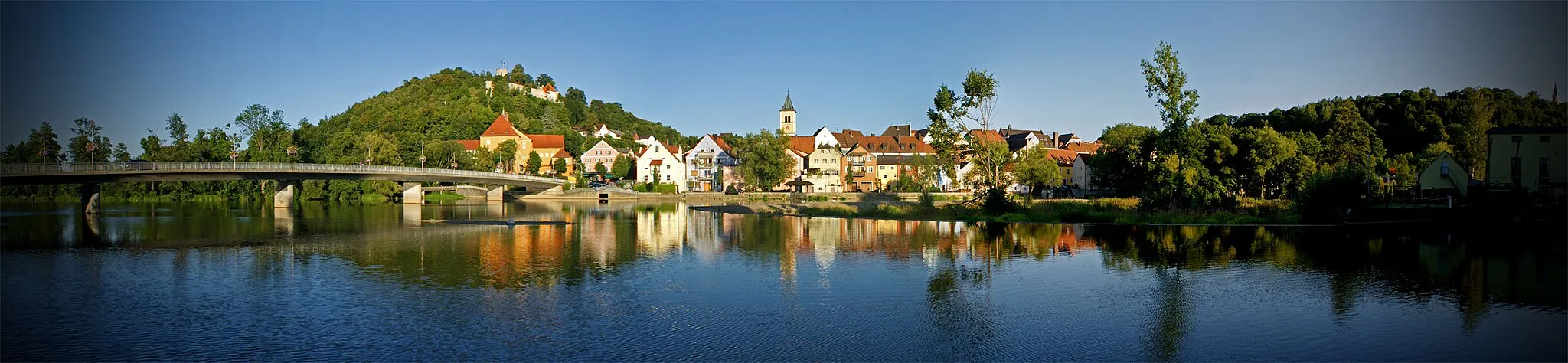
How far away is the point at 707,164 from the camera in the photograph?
318ft

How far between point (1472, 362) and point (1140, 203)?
29337 mm

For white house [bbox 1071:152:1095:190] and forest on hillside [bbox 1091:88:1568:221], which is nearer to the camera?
forest on hillside [bbox 1091:88:1568:221]

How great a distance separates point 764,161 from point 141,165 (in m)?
48.0

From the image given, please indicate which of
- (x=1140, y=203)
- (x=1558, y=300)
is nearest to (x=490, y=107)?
(x=1140, y=203)

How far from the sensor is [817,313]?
53.3ft

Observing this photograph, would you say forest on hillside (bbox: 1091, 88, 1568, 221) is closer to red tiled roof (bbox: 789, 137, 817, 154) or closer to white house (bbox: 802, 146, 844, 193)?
white house (bbox: 802, 146, 844, 193)

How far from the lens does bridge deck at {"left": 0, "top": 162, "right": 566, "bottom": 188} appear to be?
42.2 metres

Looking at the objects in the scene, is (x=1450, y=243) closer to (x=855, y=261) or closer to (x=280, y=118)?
(x=855, y=261)

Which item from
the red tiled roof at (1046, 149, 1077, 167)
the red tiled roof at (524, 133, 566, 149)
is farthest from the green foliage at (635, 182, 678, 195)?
the red tiled roof at (1046, 149, 1077, 167)

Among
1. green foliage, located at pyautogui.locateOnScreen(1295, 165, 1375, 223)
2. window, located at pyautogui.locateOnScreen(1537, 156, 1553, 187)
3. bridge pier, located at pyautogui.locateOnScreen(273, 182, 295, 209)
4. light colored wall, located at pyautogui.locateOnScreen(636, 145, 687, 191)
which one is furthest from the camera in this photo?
light colored wall, located at pyautogui.locateOnScreen(636, 145, 687, 191)

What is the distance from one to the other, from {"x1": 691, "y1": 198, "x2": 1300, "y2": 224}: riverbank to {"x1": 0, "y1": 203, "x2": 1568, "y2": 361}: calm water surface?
475 cm

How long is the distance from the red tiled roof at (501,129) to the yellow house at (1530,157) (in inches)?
4377

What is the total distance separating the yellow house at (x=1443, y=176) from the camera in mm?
44562

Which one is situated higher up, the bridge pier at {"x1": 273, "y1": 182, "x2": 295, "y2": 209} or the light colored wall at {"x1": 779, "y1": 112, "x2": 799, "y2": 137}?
the light colored wall at {"x1": 779, "y1": 112, "x2": 799, "y2": 137}
